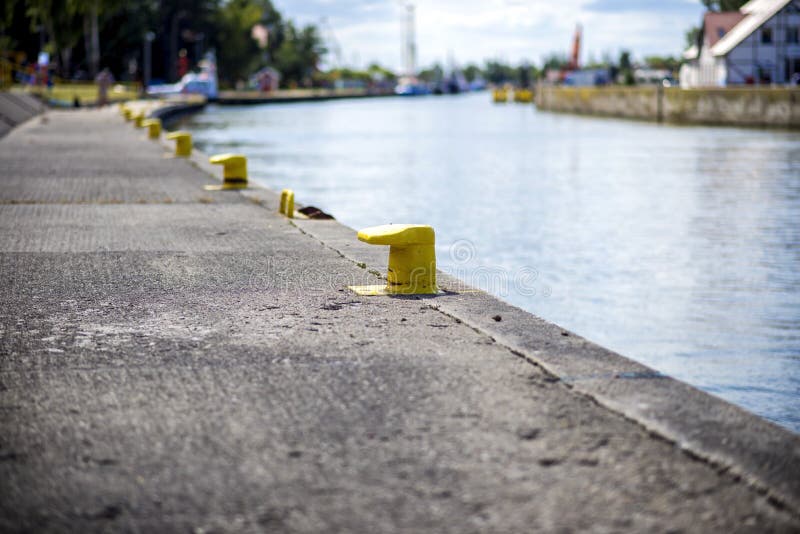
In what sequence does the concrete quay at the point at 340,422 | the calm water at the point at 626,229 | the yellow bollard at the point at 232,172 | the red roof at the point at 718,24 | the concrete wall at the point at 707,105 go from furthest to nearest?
1. the red roof at the point at 718,24
2. the concrete wall at the point at 707,105
3. the yellow bollard at the point at 232,172
4. the calm water at the point at 626,229
5. the concrete quay at the point at 340,422

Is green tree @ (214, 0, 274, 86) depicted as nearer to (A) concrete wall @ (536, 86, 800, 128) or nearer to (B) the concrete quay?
(A) concrete wall @ (536, 86, 800, 128)

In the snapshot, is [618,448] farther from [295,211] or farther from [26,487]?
[295,211]

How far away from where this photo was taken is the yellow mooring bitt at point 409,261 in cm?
664

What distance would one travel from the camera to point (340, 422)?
13.7ft

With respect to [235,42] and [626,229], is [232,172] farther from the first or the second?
[235,42]

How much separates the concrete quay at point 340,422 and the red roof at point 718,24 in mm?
72652

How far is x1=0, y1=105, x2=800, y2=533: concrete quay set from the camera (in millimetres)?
3350

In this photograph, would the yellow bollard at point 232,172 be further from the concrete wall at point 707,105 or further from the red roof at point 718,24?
the red roof at point 718,24

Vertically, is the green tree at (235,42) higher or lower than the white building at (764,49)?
higher

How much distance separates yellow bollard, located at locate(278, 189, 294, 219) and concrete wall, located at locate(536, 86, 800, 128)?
42.6 m

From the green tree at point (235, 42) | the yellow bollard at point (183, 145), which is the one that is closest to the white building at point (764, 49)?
the yellow bollard at point (183, 145)

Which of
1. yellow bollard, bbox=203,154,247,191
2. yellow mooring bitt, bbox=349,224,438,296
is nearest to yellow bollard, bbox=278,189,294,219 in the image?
yellow bollard, bbox=203,154,247,191

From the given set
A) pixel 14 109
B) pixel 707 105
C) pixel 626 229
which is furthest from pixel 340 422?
pixel 707 105

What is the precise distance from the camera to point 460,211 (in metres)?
21.0
